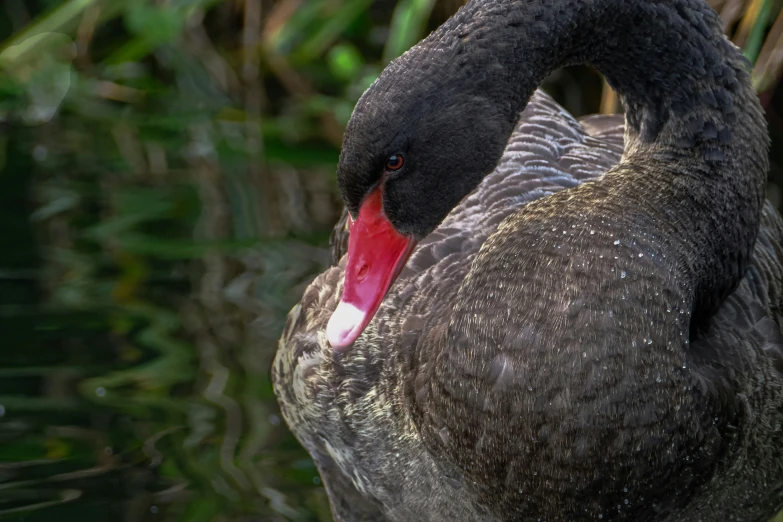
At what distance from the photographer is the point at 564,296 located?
305cm

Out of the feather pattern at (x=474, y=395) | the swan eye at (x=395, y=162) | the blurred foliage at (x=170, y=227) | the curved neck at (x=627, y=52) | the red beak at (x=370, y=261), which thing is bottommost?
the blurred foliage at (x=170, y=227)

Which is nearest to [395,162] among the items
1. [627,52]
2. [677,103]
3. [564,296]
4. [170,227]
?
[564,296]

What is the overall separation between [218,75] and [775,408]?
5473mm

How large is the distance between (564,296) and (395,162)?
1.74 ft

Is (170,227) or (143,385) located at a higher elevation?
(143,385)

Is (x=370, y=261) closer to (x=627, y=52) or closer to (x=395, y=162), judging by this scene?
(x=395, y=162)

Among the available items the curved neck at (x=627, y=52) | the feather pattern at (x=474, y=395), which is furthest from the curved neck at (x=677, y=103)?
the feather pattern at (x=474, y=395)

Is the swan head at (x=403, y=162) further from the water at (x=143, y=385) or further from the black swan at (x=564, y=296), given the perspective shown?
the water at (x=143, y=385)

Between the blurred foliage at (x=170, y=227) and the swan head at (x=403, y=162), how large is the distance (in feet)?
4.11

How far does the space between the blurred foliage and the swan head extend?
1253 mm

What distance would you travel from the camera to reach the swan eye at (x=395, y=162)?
10.2 ft

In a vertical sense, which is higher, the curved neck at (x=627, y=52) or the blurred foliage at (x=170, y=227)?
the curved neck at (x=627, y=52)

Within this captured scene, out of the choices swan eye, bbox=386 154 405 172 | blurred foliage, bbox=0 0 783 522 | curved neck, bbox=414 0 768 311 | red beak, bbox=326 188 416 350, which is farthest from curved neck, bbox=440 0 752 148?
blurred foliage, bbox=0 0 783 522

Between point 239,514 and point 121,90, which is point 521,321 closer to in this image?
point 239,514
